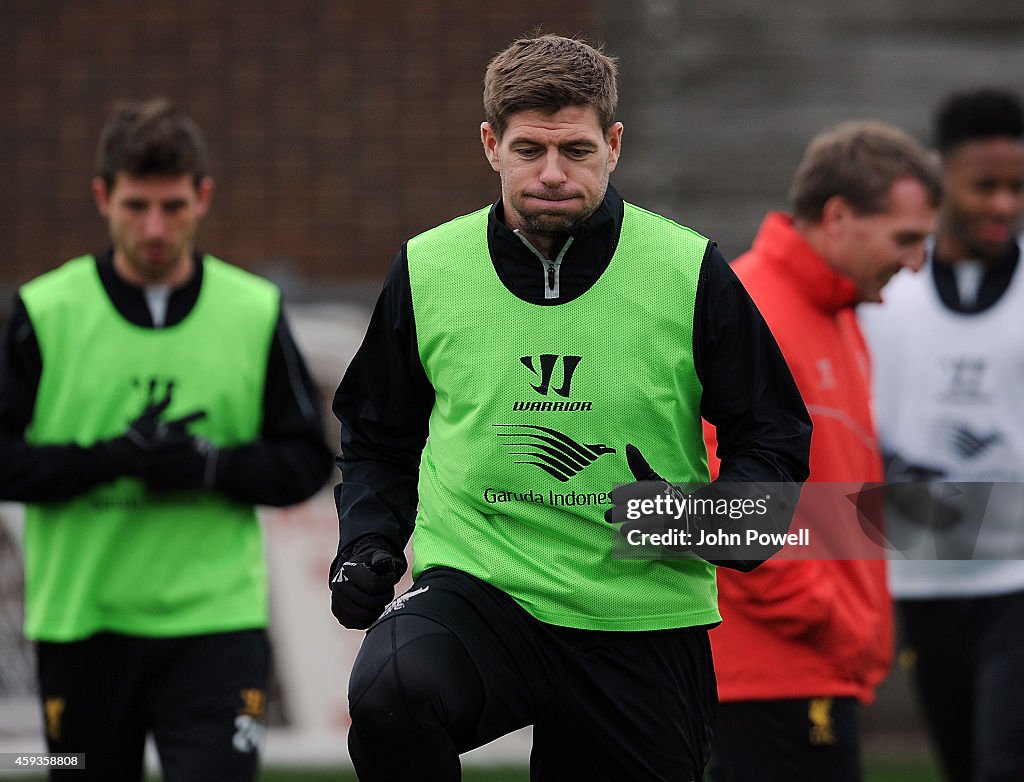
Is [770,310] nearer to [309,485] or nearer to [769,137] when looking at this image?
[309,485]

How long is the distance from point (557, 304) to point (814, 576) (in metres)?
1.21

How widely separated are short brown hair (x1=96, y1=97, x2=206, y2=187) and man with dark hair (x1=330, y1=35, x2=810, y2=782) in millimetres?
1692

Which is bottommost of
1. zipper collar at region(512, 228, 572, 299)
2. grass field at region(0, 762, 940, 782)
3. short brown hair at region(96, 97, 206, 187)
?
grass field at region(0, 762, 940, 782)

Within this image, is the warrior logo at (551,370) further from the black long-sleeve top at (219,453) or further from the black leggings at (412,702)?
the black long-sleeve top at (219,453)

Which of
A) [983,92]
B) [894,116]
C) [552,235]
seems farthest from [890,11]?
[552,235]

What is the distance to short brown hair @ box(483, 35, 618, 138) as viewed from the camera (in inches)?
133

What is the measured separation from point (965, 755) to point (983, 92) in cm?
232

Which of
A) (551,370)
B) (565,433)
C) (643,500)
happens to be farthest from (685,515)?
(551,370)

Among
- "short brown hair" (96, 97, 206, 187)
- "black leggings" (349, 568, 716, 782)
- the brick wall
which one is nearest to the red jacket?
"black leggings" (349, 568, 716, 782)

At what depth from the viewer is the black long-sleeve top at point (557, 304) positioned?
3.47m

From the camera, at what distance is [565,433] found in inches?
134

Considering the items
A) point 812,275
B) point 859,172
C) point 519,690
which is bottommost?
point 519,690

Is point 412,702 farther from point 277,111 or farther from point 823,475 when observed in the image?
point 277,111

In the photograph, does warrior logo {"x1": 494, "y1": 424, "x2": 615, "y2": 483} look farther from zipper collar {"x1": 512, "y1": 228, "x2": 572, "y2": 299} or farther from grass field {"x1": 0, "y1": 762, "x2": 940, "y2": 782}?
grass field {"x1": 0, "y1": 762, "x2": 940, "y2": 782}
